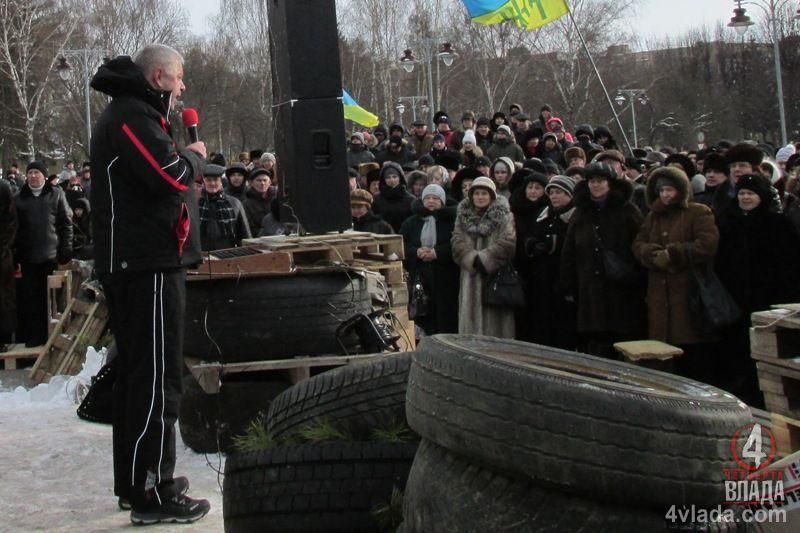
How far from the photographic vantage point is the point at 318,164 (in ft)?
24.1

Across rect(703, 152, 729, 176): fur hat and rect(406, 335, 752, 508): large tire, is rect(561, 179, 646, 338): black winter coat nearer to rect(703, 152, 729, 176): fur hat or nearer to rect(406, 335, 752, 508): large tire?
rect(703, 152, 729, 176): fur hat

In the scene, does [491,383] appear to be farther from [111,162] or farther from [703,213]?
[703,213]

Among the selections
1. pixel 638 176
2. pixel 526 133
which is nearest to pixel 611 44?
pixel 526 133

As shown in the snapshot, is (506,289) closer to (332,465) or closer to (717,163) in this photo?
(717,163)

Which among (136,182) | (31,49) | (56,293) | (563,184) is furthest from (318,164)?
(31,49)

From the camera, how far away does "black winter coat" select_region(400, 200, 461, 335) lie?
9.13 meters

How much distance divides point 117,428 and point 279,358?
4.09ft

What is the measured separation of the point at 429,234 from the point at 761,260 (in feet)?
9.57

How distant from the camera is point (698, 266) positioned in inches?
288

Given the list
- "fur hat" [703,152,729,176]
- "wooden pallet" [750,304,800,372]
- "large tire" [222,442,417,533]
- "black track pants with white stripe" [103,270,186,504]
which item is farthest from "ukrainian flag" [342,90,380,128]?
"large tire" [222,442,417,533]

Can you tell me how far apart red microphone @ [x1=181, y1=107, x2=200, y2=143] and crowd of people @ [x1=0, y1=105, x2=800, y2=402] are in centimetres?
51

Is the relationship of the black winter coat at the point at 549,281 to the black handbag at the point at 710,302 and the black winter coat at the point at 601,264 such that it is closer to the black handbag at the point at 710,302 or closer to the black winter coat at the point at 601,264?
the black winter coat at the point at 601,264

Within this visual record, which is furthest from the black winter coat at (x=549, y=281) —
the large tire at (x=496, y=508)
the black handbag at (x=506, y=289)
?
the large tire at (x=496, y=508)

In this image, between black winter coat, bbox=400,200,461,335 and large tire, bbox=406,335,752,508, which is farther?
black winter coat, bbox=400,200,461,335
